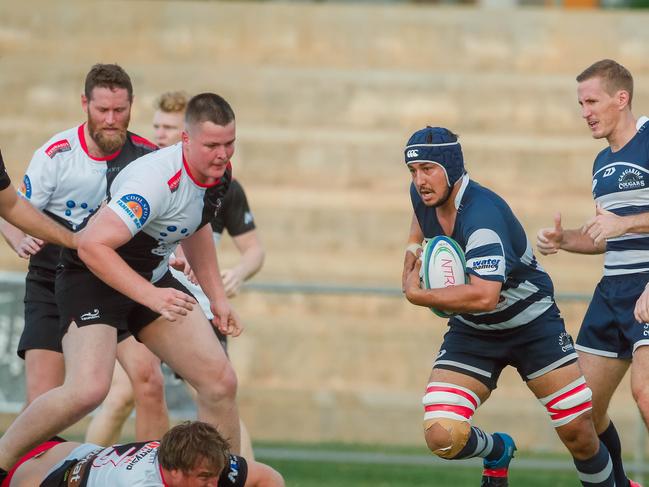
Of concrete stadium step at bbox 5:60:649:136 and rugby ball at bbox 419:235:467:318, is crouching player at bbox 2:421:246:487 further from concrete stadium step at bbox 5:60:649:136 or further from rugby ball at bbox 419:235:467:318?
concrete stadium step at bbox 5:60:649:136

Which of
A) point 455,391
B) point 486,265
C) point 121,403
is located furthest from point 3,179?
point 455,391

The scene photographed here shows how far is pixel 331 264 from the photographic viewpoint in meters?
13.8

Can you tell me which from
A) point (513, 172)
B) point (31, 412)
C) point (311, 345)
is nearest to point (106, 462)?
point (31, 412)

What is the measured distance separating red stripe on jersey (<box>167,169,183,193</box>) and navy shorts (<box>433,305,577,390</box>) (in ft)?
5.84

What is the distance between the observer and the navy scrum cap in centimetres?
638

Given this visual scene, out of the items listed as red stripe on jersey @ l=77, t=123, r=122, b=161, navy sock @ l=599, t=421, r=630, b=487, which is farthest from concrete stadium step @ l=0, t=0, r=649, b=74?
navy sock @ l=599, t=421, r=630, b=487

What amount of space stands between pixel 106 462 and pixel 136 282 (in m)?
0.91

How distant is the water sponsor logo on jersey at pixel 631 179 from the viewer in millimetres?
6887

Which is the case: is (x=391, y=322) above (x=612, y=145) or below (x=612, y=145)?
below

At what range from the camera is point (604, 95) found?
6.88 metres

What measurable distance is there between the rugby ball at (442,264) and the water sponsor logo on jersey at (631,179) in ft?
3.82

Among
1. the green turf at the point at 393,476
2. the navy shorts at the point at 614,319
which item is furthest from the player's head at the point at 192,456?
the green turf at the point at 393,476

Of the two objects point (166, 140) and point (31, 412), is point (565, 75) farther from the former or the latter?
point (31, 412)

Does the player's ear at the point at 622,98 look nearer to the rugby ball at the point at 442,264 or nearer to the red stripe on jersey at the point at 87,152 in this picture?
the rugby ball at the point at 442,264
